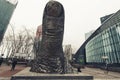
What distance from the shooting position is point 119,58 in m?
31.2

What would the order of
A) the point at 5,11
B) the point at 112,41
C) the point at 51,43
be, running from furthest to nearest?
the point at 5,11 → the point at 112,41 → the point at 51,43

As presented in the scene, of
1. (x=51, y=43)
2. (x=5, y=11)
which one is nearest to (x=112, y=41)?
(x=51, y=43)

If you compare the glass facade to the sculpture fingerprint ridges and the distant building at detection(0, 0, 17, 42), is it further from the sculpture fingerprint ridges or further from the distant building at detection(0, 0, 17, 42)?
the distant building at detection(0, 0, 17, 42)

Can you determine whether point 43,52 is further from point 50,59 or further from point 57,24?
point 57,24

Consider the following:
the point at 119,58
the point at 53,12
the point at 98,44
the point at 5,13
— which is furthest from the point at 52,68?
the point at 5,13

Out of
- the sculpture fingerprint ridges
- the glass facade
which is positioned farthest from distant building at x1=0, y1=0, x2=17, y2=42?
the sculpture fingerprint ridges

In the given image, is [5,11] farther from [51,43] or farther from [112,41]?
[51,43]

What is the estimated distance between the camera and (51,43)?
10102mm

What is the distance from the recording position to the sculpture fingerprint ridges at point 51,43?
31.2 feet

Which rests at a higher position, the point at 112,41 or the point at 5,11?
the point at 5,11

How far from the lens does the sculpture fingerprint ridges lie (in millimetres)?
9516

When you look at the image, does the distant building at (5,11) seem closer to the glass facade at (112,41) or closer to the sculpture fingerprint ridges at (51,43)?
the glass facade at (112,41)

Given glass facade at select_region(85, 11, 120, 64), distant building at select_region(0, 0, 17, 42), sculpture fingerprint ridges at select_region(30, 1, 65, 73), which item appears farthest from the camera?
distant building at select_region(0, 0, 17, 42)

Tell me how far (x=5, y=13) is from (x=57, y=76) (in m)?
48.8
